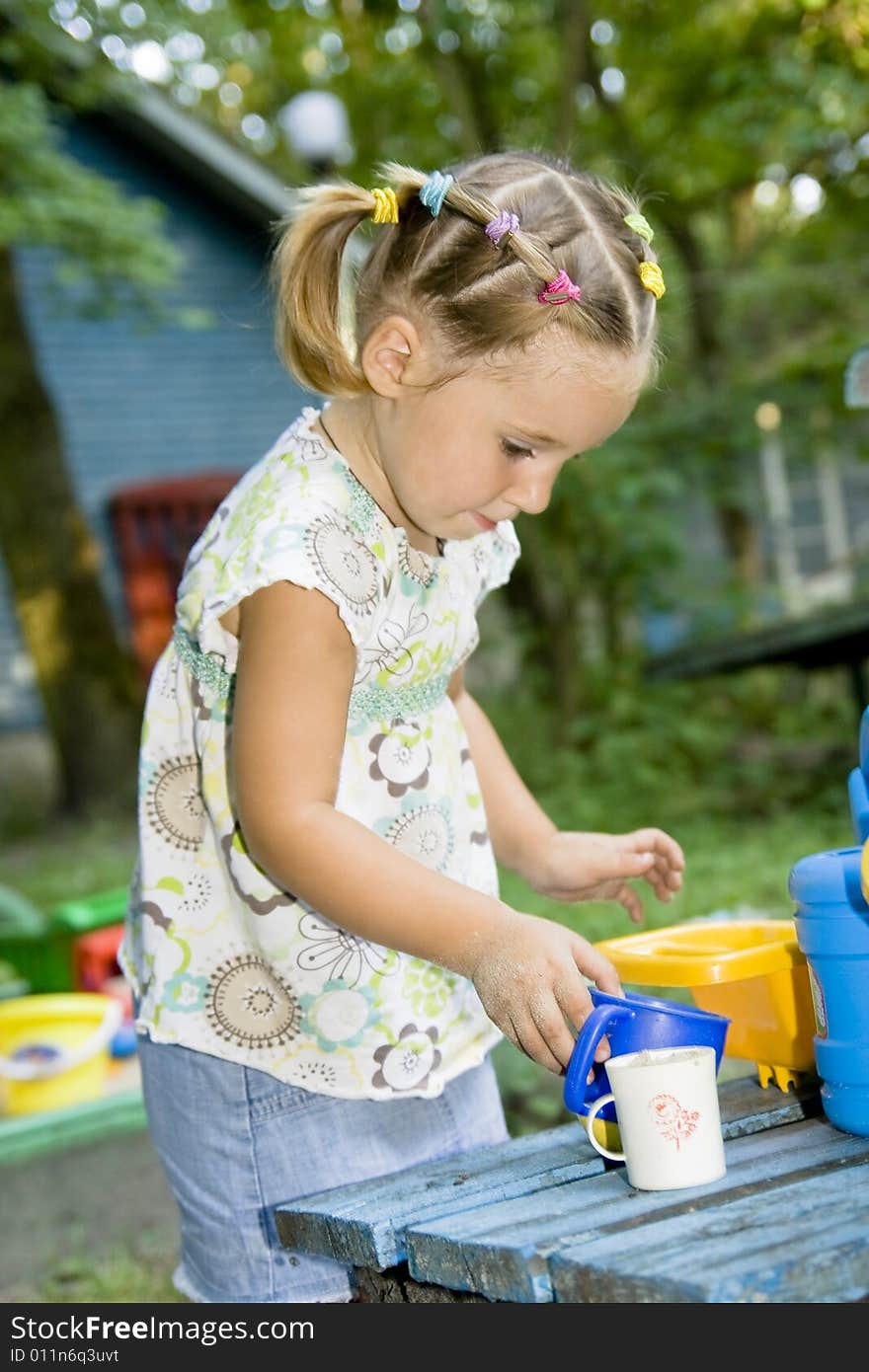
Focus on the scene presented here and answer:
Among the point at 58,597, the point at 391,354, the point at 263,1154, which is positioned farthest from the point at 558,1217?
the point at 58,597

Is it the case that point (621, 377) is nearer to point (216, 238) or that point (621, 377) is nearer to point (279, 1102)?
point (279, 1102)

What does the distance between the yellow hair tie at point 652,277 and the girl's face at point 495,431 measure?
9 centimetres

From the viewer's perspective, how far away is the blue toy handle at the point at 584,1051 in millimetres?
1410

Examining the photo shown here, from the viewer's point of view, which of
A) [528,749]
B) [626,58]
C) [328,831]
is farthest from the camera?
[626,58]

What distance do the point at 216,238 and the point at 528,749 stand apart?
593 cm

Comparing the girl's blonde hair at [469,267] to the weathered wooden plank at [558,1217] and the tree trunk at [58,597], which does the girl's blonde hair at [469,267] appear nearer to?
the weathered wooden plank at [558,1217]

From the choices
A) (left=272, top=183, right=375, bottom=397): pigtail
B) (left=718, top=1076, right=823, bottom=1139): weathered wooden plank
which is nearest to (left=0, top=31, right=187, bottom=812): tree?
(left=272, top=183, right=375, bottom=397): pigtail

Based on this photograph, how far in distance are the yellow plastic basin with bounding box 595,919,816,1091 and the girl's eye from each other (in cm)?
55

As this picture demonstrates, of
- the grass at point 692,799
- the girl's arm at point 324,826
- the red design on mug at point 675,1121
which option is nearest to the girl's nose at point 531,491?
the girl's arm at point 324,826

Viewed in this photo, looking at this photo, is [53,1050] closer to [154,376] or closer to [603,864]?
[603,864]

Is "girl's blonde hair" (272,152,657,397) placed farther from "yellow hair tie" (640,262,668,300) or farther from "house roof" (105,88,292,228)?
"house roof" (105,88,292,228)

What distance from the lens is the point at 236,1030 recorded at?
1761 millimetres

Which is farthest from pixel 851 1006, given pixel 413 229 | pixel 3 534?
pixel 3 534

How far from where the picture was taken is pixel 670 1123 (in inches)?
53.2
